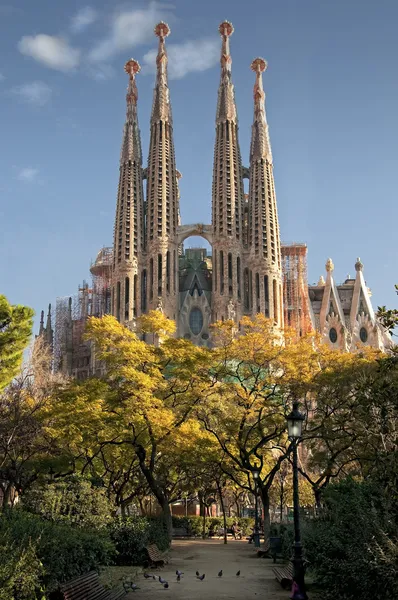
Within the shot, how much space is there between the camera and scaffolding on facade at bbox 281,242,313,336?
8925 cm

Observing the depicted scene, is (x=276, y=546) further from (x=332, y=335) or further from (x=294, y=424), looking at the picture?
(x=332, y=335)

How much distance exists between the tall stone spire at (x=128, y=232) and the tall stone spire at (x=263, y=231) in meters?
14.0

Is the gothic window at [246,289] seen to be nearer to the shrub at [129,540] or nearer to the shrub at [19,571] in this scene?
the shrub at [129,540]

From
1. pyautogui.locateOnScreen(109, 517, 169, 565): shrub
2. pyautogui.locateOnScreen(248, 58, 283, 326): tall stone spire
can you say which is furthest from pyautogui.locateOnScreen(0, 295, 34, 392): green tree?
pyautogui.locateOnScreen(248, 58, 283, 326): tall stone spire

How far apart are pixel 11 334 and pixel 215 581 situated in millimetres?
14229

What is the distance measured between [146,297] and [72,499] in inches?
2617

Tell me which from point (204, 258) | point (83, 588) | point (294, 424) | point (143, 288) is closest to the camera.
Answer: point (83, 588)

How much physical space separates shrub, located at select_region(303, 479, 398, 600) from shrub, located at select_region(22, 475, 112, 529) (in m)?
6.52

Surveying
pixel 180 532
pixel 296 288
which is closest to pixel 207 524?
pixel 180 532

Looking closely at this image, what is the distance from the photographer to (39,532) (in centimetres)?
1133

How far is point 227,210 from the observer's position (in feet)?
278

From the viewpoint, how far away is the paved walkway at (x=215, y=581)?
1434cm

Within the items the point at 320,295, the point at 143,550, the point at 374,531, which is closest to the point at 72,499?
the point at 143,550

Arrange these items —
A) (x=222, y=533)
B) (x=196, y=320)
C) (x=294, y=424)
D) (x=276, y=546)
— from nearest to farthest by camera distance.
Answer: (x=294, y=424)
(x=276, y=546)
(x=222, y=533)
(x=196, y=320)
